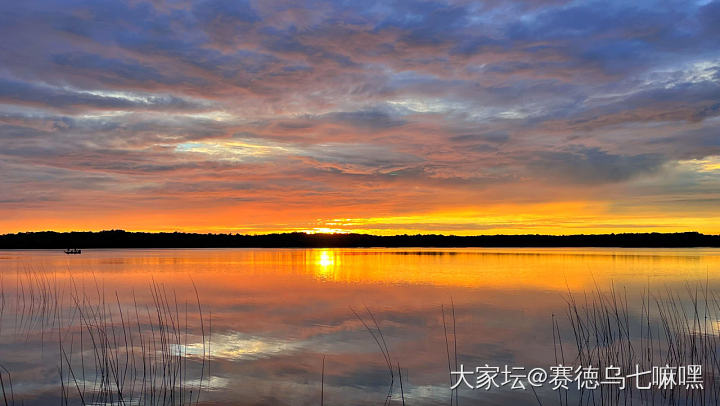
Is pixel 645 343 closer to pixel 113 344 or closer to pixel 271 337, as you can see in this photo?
pixel 271 337

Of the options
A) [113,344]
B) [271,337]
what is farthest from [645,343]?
[113,344]

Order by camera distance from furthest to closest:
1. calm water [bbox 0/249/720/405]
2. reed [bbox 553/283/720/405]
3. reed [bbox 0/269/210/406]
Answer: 1. calm water [bbox 0/249/720/405]
2. reed [bbox 0/269/210/406]
3. reed [bbox 553/283/720/405]

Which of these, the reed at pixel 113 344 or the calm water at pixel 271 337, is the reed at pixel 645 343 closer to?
the calm water at pixel 271 337

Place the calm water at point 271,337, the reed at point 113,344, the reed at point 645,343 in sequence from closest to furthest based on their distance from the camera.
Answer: the reed at point 645,343 → the reed at point 113,344 → the calm water at point 271,337

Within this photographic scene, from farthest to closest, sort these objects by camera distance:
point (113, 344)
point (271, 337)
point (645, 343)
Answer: point (271, 337) < point (645, 343) < point (113, 344)

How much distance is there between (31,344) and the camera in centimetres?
1301

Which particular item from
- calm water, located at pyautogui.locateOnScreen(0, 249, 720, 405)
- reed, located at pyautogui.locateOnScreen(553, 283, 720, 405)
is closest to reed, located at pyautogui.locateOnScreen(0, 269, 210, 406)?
calm water, located at pyautogui.locateOnScreen(0, 249, 720, 405)

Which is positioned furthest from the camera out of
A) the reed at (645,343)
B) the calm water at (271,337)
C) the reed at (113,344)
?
the calm water at (271,337)

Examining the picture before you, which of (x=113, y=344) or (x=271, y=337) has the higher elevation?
(x=113, y=344)

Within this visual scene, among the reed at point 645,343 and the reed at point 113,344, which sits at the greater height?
the reed at point 113,344

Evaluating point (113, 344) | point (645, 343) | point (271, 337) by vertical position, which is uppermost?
point (113, 344)

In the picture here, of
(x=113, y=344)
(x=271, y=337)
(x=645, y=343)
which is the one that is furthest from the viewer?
(x=271, y=337)

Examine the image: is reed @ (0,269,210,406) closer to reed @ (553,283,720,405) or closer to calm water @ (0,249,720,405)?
calm water @ (0,249,720,405)

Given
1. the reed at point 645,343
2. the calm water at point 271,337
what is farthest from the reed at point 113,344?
the reed at point 645,343
